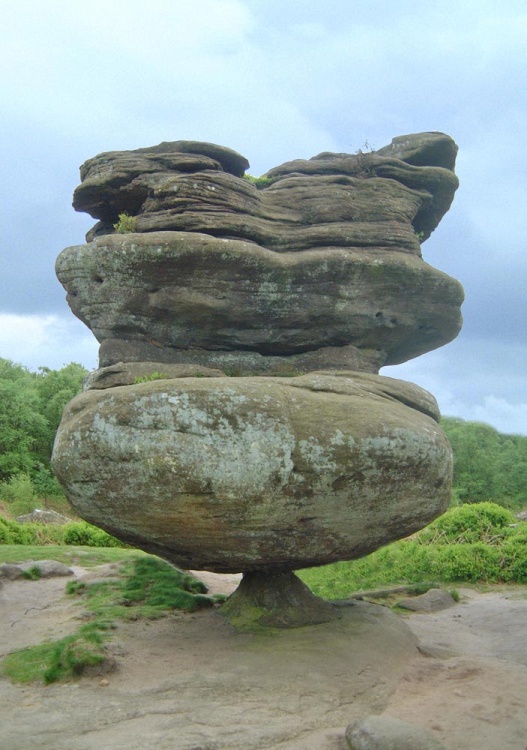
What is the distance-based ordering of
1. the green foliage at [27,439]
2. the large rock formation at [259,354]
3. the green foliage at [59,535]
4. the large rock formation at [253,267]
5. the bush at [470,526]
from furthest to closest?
the green foliage at [27,439] → the green foliage at [59,535] → the bush at [470,526] → the large rock formation at [253,267] → the large rock formation at [259,354]

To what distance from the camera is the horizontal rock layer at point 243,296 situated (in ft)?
40.3

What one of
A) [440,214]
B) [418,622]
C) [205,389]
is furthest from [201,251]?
[418,622]

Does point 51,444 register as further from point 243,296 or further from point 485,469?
point 243,296

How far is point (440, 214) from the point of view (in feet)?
51.9

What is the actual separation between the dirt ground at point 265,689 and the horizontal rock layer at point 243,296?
489 centimetres

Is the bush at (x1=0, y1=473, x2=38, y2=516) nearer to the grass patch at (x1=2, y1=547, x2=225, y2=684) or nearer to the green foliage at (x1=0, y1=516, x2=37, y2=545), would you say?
the green foliage at (x1=0, y1=516, x2=37, y2=545)

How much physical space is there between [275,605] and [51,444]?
36.5 meters

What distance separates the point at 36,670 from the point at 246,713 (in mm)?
3731

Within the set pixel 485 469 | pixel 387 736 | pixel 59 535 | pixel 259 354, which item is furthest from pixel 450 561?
pixel 485 469

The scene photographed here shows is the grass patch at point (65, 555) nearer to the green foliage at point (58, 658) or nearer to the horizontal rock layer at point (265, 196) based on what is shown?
the green foliage at point (58, 658)

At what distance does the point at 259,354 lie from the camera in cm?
1336

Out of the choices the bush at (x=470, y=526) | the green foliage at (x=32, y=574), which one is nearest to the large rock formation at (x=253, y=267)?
the green foliage at (x=32, y=574)

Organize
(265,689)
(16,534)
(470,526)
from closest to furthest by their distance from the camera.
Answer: (265,689)
(470,526)
(16,534)

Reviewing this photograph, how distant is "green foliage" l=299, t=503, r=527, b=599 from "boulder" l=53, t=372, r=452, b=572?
877 centimetres
